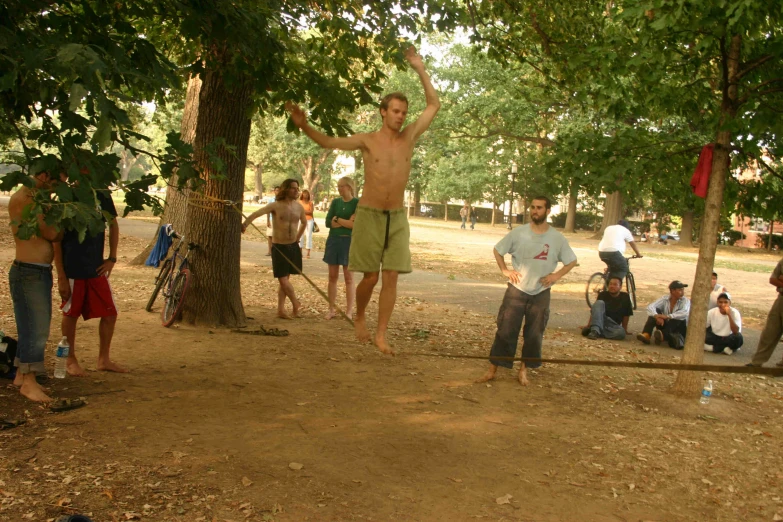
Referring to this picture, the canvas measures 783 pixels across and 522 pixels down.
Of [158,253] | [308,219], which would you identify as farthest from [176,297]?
[308,219]

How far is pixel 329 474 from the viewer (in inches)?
202

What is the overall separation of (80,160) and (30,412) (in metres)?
2.32

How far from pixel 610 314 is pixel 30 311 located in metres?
8.61

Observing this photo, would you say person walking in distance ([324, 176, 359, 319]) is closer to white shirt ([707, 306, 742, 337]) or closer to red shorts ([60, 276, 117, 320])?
red shorts ([60, 276, 117, 320])

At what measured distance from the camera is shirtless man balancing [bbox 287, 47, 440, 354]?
6.14 m

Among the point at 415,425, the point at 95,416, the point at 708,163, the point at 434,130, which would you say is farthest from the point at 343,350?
the point at 434,130

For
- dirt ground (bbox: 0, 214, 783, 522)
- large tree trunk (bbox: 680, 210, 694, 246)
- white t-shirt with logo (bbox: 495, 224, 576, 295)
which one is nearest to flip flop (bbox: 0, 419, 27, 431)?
dirt ground (bbox: 0, 214, 783, 522)

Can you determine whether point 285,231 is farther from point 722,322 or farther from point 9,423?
point 722,322

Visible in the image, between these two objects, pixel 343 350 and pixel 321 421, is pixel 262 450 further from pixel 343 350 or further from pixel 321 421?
pixel 343 350

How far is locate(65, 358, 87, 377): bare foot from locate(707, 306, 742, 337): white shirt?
27.4 feet

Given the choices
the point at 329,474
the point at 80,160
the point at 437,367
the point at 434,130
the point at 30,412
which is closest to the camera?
the point at 80,160

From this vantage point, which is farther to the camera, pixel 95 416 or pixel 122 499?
pixel 95 416

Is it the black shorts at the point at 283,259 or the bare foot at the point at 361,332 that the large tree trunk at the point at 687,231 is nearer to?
the black shorts at the point at 283,259

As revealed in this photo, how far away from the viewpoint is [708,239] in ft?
26.2
